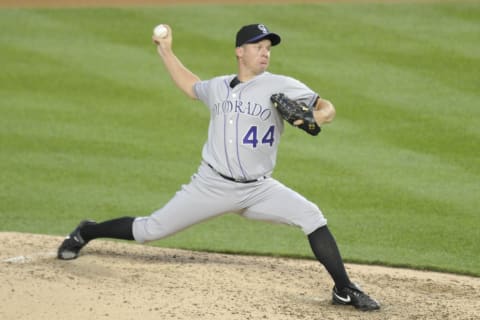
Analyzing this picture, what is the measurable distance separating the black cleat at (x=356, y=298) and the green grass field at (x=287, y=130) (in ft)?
4.06

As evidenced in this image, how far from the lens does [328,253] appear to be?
5586 mm

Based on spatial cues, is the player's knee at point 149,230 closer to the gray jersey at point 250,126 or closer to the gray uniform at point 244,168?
the gray uniform at point 244,168

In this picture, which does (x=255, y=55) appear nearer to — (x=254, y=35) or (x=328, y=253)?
(x=254, y=35)

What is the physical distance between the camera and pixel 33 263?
20.3 ft

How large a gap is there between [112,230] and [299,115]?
5.32 feet

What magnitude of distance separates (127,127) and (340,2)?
4.93 metres

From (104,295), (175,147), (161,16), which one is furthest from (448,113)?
(104,295)

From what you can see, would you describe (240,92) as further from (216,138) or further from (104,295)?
(104,295)

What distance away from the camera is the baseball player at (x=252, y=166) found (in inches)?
221

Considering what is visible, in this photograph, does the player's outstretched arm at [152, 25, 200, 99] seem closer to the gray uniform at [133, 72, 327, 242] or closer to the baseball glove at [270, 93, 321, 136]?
the gray uniform at [133, 72, 327, 242]

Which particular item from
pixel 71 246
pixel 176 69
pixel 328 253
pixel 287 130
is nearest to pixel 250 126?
pixel 176 69

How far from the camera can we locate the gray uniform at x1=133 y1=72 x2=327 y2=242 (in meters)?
5.67

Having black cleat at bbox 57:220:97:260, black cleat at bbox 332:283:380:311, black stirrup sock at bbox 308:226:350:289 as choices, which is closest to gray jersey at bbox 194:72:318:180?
black stirrup sock at bbox 308:226:350:289

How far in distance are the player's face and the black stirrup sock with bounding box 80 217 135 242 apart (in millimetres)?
1279
